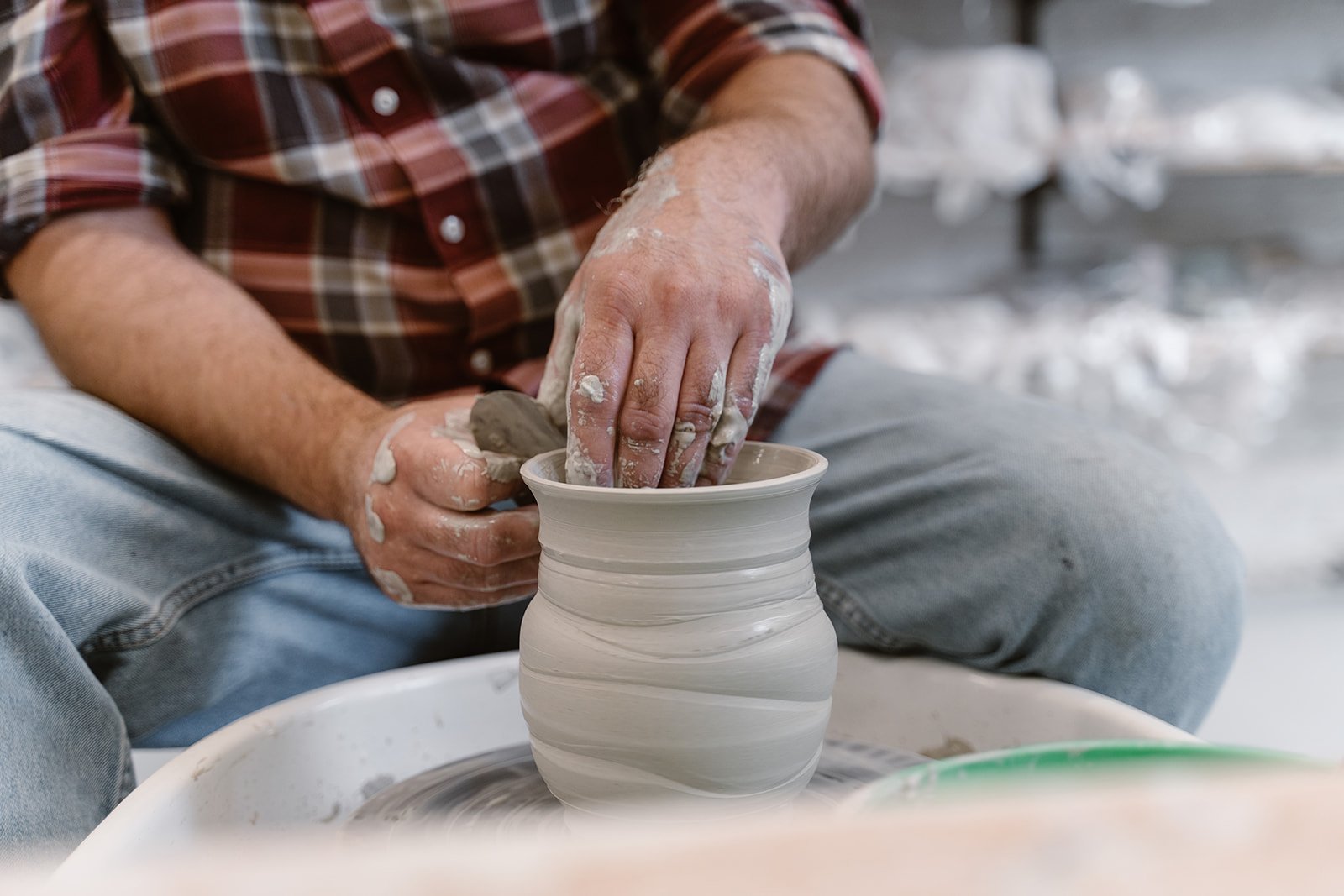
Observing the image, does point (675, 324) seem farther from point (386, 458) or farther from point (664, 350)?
point (386, 458)

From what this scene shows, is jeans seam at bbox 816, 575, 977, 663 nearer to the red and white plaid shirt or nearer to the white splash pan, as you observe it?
the white splash pan

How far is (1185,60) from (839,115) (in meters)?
1.90

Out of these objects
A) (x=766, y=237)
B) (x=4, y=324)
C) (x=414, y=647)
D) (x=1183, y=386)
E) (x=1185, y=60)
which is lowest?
(x=1183, y=386)

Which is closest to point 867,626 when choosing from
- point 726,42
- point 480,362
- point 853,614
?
point 853,614

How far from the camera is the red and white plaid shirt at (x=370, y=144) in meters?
0.93

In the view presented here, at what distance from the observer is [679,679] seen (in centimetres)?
54

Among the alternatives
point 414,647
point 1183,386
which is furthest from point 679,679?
point 1183,386

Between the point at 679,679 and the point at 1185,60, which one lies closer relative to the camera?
the point at 679,679

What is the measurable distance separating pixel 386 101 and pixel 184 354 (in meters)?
0.28

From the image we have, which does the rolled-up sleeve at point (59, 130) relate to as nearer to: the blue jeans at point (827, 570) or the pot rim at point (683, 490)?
the blue jeans at point (827, 570)

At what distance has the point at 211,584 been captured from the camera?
0.77 metres

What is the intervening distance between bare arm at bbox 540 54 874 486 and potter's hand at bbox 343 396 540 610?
61 millimetres

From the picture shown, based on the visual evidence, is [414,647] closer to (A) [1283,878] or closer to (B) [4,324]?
(A) [1283,878]

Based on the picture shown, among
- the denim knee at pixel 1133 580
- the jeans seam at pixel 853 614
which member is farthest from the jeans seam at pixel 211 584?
the denim knee at pixel 1133 580
